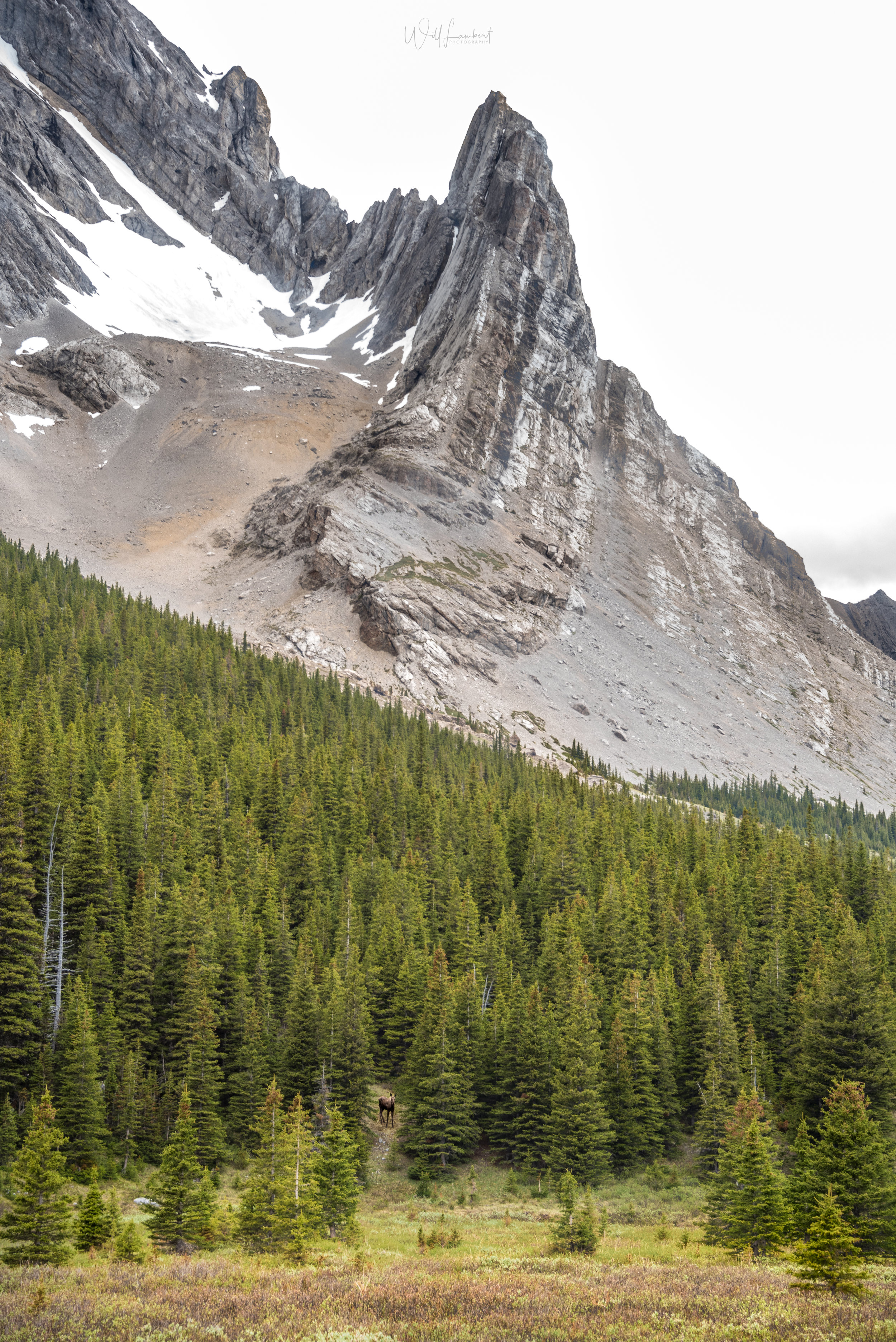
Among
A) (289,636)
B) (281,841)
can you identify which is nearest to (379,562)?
(289,636)

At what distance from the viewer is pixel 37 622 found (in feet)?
309

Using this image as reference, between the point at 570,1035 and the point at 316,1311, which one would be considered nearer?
the point at 316,1311

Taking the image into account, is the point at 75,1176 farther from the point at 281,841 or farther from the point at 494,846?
the point at 494,846

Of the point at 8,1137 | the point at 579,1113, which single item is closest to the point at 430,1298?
the point at 8,1137

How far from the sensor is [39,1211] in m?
20.1

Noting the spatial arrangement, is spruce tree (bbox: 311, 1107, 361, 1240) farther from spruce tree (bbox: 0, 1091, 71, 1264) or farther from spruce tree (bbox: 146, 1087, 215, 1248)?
spruce tree (bbox: 0, 1091, 71, 1264)

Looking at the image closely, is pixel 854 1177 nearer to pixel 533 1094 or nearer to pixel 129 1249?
pixel 533 1094

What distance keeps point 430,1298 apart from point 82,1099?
22028mm

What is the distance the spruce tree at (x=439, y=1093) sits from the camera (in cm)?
4009

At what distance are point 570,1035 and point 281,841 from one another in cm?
3301

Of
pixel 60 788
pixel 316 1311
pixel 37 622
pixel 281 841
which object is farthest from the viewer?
pixel 37 622

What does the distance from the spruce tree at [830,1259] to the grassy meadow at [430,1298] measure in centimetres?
48

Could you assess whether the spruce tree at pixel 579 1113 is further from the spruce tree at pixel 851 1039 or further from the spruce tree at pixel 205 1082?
the spruce tree at pixel 205 1082

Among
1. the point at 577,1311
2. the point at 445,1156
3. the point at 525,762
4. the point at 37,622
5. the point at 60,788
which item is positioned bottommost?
the point at 445,1156
